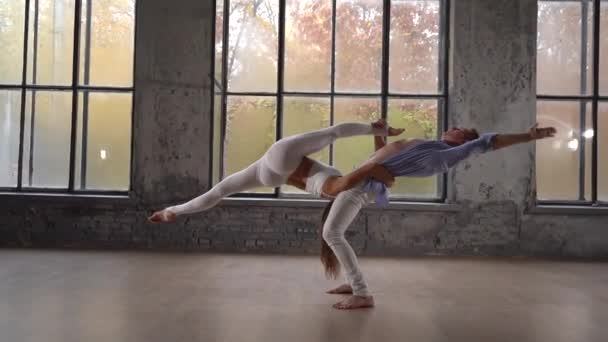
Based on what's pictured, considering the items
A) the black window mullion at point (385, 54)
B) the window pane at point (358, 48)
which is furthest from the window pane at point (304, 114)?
the black window mullion at point (385, 54)

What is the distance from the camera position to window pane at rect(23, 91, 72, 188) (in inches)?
222

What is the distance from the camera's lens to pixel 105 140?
560cm

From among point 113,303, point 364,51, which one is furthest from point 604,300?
point 364,51

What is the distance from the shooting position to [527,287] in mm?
3621

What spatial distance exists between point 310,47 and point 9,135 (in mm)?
3656

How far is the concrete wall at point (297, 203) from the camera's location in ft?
17.1

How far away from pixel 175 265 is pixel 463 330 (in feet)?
8.86

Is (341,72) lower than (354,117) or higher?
higher

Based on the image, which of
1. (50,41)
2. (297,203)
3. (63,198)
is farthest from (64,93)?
(297,203)

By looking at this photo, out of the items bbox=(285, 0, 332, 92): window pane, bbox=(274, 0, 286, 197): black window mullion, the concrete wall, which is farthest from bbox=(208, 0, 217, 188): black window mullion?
bbox=(285, 0, 332, 92): window pane

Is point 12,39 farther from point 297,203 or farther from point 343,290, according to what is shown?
point 343,290

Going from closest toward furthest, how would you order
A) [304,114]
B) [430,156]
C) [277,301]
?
[430,156]
[277,301]
[304,114]

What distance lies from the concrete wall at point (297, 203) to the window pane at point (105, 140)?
12.9 inches

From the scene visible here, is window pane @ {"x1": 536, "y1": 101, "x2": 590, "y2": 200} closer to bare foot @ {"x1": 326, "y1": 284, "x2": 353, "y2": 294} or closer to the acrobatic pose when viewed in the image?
the acrobatic pose
